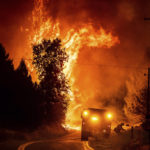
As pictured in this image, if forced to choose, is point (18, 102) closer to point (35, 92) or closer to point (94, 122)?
Answer: point (35, 92)

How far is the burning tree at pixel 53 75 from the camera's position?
34.6 m

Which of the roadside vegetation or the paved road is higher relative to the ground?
the roadside vegetation

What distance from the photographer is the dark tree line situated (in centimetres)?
2878

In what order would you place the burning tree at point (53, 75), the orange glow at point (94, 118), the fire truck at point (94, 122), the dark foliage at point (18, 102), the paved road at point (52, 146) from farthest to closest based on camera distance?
the burning tree at point (53, 75) < the dark foliage at point (18, 102) < the orange glow at point (94, 118) < the fire truck at point (94, 122) < the paved road at point (52, 146)

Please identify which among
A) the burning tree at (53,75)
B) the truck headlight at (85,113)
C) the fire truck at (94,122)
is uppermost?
the burning tree at (53,75)

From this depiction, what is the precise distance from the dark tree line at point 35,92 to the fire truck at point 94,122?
755cm

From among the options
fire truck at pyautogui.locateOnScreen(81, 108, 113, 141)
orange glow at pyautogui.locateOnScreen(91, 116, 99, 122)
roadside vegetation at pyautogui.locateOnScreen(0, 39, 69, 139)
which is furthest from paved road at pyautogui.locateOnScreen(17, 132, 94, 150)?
roadside vegetation at pyautogui.locateOnScreen(0, 39, 69, 139)

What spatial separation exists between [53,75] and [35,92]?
14.4 ft

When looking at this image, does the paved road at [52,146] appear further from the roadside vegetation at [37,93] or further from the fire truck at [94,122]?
the roadside vegetation at [37,93]

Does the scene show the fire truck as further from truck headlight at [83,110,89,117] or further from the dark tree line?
the dark tree line

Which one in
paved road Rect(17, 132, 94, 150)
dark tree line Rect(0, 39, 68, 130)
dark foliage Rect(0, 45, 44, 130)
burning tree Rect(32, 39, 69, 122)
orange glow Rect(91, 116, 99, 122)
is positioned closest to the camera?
paved road Rect(17, 132, 94, 150)

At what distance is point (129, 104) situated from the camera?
44250mm

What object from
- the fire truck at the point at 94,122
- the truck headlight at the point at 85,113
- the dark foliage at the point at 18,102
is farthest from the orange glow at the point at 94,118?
the dark foliage at the point at 18,102

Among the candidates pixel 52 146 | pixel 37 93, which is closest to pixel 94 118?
pixel 52 146
